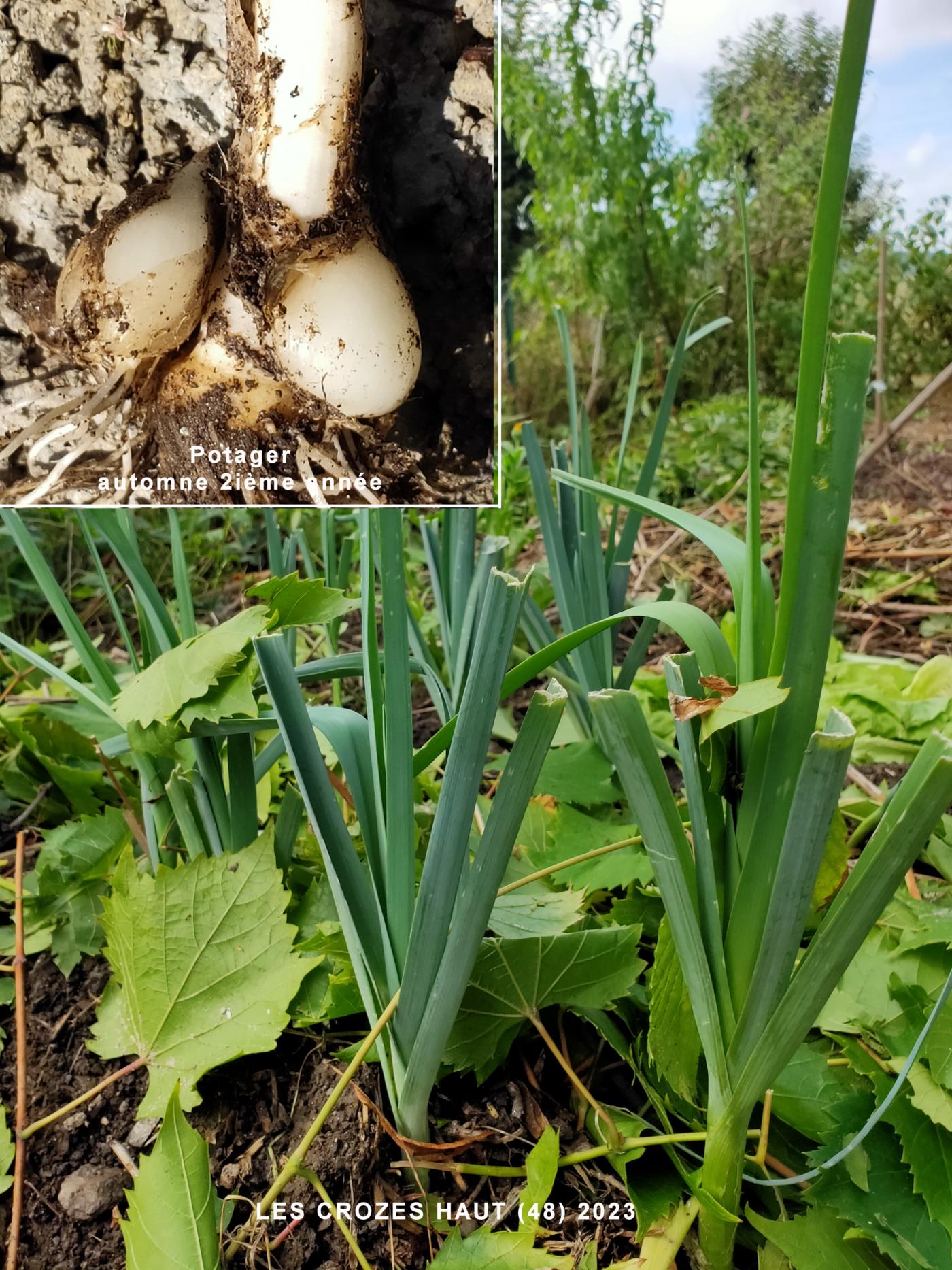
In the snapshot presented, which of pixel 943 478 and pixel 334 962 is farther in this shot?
pixel 943 478

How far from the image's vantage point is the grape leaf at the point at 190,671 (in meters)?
0.41

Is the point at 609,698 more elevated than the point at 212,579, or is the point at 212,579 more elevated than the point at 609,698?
the point at 609,698

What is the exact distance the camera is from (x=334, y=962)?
1.49ft

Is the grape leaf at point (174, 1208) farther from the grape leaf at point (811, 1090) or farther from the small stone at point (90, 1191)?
the grape leaf at point (811, 1090)

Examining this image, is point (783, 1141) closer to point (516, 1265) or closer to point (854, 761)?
point (516, 1265)

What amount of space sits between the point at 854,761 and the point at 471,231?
1.72 feet

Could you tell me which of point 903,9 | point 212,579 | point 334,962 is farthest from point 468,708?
point 212,579

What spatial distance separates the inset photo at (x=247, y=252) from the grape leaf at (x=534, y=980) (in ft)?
0.82

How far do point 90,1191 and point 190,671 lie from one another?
10.1 inches

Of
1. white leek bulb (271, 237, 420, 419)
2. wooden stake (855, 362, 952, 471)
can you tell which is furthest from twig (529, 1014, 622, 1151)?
wooden stake (855, 362, 952, 471)

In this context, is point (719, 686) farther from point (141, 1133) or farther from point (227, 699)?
point (141, 1133)

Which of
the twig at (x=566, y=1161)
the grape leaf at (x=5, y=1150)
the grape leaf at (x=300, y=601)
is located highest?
the grape leaf at (x=300, y=601)

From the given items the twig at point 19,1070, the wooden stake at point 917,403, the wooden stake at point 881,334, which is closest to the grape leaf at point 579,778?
the twig at point 19,1070

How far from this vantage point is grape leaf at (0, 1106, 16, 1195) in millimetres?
405
